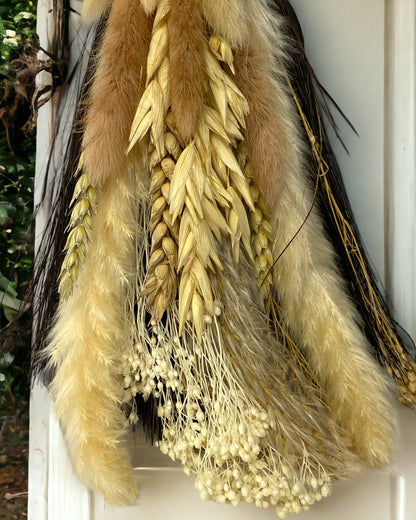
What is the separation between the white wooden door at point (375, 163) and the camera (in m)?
0.75

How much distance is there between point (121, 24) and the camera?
604 mm

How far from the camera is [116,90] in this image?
60 cm

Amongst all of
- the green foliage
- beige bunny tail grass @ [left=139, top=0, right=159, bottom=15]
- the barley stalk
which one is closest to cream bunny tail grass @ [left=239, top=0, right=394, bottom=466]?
beige bunny tail grass @ [left=139, top=0, right=159, bottom=15]

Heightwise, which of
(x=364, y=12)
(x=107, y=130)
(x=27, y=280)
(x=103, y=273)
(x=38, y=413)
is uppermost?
(x=364, y=12)

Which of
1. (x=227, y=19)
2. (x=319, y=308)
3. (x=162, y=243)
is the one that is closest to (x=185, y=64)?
(x=227, y=19)

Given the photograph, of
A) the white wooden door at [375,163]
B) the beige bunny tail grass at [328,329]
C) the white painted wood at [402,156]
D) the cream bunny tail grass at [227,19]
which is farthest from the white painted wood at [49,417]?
the white painted wood at [402,156]

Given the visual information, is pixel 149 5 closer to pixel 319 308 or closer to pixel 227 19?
pixel 227 19

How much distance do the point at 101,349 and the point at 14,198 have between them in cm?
34

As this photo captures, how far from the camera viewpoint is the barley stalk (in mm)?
613

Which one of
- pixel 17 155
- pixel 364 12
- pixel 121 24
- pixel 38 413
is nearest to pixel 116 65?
pixel 121 24

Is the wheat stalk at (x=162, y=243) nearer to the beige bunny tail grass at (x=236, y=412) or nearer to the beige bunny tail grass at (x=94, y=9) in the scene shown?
the beige bunny tail grass at (x=236, y=412)

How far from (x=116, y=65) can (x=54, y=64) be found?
177 mm

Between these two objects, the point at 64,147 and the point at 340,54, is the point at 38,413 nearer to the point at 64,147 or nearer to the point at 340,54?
the point at 64,147

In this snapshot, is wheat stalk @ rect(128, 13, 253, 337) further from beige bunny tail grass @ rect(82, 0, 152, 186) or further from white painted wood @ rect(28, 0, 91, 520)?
white painted wood @ rect(28, 0, 91, 520)
